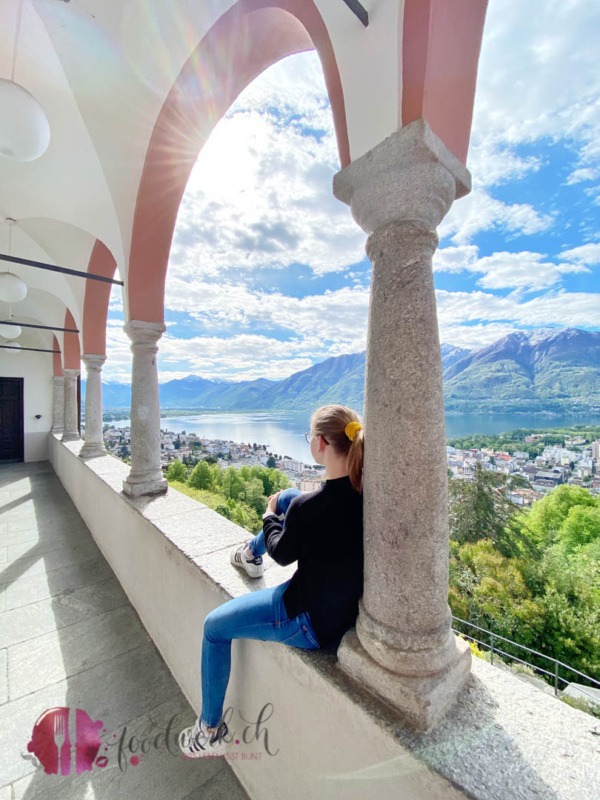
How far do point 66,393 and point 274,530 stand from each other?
8366mm

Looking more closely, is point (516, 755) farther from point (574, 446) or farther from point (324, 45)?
point (574, 446)

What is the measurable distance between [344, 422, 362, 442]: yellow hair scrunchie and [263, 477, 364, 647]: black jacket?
17cm

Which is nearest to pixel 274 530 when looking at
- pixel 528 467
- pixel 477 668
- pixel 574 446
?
pixel 477 668

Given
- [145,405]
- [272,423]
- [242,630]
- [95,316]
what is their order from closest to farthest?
1. [242,630]
2. [145,405]
3. [95,316]
4. [272,423]

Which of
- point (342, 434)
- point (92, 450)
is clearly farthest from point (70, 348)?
point (342, 434)

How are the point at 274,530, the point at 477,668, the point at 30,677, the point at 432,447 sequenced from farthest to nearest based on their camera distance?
the point at 30,677
the point at 274,530
the point at 477,668
the point at 432,447

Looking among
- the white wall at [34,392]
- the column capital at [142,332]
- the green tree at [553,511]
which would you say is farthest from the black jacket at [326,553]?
the green tree at [553,511]

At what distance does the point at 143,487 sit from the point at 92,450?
2829 millimetres

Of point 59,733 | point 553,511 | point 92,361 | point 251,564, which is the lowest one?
point 553,511

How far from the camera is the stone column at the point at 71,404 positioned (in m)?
7.41

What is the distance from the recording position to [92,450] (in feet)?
16.5

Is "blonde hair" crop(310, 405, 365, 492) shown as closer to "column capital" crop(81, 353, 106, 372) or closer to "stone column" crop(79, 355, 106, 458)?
"stone column" crop(79, 355, 106, 458)

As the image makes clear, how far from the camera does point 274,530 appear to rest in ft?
3.91

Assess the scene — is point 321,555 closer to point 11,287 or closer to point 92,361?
point 11,287
